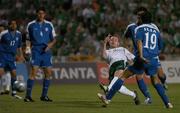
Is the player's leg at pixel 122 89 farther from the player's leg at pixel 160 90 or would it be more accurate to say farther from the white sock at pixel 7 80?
the white sock at pixel 7 80

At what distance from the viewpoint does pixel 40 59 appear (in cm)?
1834

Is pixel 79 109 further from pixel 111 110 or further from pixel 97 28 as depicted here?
pixel 97 28

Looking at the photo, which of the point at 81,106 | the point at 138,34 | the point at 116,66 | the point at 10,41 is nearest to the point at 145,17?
the point at 138,34

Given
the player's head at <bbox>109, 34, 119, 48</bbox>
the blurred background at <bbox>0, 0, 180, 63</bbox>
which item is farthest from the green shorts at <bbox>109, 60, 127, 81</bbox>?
the blurred background at <bbox>0, 0, 180, 63</bbox>

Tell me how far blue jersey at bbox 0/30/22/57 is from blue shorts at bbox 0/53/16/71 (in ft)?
0.31

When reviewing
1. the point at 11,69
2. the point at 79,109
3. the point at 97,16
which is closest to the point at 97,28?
the point at 97,16

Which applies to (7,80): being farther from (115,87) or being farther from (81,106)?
(115,87)

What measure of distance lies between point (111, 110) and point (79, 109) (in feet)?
2.54

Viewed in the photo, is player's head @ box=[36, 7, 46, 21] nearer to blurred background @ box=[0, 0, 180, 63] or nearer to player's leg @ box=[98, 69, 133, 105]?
player's leg @ box=[98, 69, 133, 105]

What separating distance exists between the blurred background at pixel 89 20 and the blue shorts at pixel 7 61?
851cm

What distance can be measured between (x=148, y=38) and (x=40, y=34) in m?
4.03

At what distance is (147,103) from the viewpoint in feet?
56.5

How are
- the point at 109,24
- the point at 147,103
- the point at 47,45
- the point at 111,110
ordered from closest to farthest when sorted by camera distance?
1. the point at 111,110
2. the point at 147,103
3. the point at 47,45
4. the point at 109,24

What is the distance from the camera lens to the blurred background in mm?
30094
